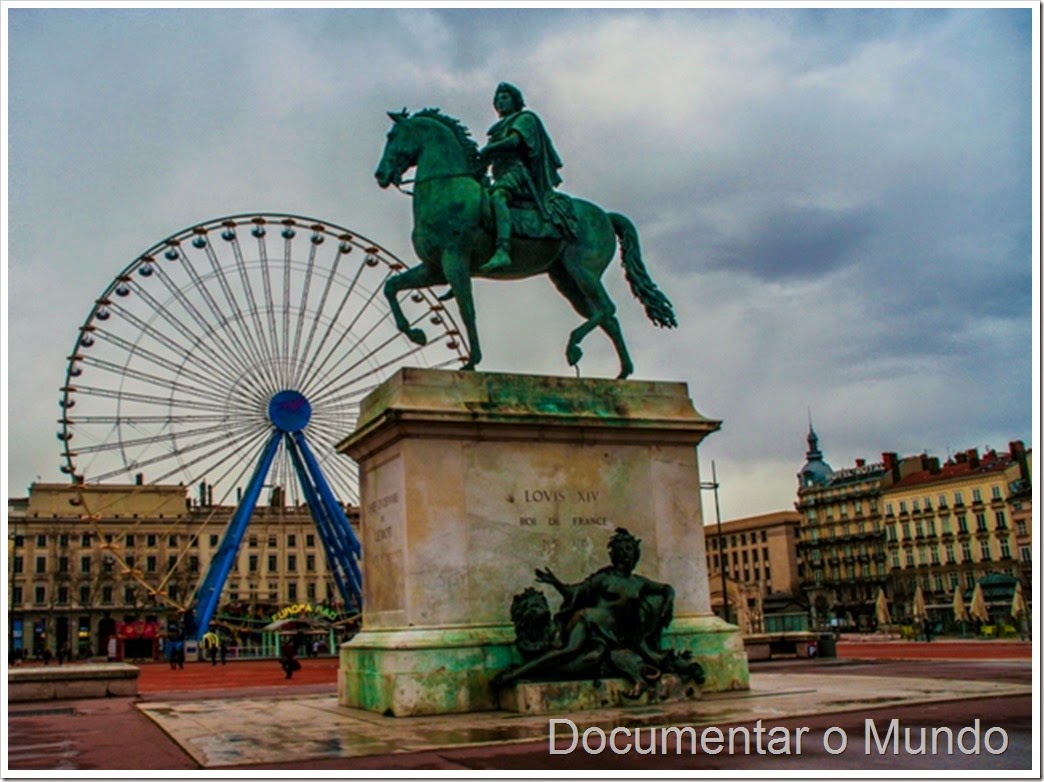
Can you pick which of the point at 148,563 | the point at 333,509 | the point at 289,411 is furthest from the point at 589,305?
the point at 148,563

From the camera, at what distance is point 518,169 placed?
15180mm

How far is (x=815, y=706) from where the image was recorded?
11672 millimetres

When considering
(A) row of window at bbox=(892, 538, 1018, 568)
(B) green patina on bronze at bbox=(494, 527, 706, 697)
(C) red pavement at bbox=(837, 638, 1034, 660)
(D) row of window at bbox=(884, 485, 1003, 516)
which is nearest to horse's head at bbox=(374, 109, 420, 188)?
(B) green patina on bronze at bbox=(494, 527, 706, 697)

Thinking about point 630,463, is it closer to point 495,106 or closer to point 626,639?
point 626,639

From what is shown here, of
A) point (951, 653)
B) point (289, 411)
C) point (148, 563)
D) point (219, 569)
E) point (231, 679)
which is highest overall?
point (289, 411)

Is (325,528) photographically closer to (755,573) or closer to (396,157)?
(396,157)

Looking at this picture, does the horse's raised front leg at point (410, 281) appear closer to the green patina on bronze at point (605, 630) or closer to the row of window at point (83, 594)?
the green patina on bronze at point (605, 630)

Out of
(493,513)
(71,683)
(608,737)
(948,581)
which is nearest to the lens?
(608,737)

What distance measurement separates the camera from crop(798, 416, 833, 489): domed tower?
147000 mm

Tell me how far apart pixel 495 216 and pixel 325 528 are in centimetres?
3759

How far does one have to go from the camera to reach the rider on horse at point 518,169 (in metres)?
15.0

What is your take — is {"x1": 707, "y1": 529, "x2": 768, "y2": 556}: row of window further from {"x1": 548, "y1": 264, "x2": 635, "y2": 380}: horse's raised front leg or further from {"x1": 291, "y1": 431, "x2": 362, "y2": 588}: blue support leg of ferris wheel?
{"x1": 548, "y1": 264, "x2": 635, "y2": 380}: horse's raised front leg

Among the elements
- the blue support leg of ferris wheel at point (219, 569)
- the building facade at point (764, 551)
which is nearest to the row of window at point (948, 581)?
the building facade at point (764, 551)

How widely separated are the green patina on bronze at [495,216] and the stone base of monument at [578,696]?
14.8 ft
